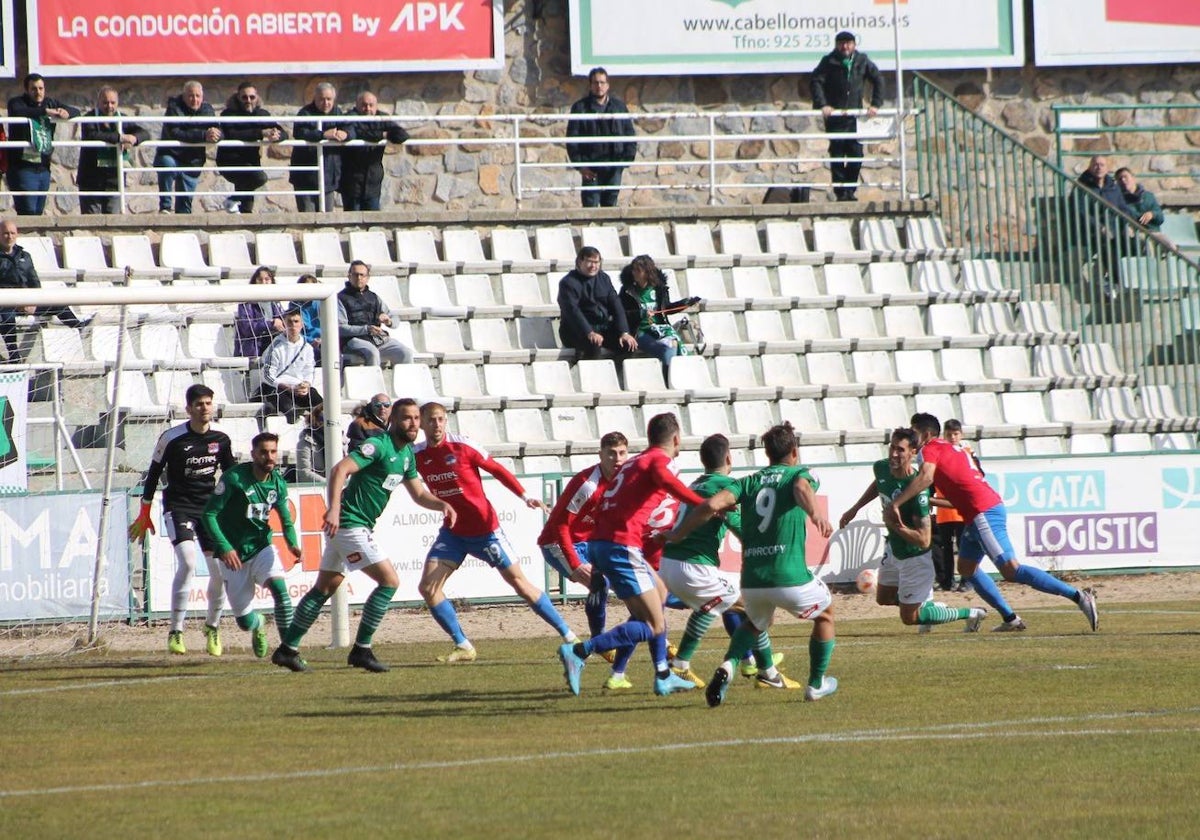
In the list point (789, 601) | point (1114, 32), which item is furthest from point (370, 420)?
point (1114, 32)

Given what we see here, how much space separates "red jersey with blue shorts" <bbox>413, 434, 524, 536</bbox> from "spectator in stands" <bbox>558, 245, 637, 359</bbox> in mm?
7299

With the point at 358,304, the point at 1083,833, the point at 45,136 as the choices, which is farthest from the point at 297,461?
the point at 1083,833

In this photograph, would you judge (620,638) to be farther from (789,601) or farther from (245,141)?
(245,141)

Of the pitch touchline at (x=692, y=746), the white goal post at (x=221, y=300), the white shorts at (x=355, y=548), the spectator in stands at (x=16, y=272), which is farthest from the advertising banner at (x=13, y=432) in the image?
the pitch touchline at (x=692, y=746)

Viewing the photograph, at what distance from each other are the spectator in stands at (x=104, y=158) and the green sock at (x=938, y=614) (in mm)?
11148

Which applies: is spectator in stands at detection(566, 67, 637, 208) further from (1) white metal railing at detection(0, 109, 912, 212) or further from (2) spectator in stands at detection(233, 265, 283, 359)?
(2) spectator in stands at detection(233, 265, 283, 359)

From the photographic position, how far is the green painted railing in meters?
21.7

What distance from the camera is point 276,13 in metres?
24.3

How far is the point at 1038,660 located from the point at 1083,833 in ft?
19.5

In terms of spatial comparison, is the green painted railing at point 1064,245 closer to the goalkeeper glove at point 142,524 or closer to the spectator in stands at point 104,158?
the spectator in stands at point 104,158

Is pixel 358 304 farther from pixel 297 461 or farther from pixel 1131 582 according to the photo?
pixel 1131 582

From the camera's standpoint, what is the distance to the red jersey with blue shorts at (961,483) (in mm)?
15383

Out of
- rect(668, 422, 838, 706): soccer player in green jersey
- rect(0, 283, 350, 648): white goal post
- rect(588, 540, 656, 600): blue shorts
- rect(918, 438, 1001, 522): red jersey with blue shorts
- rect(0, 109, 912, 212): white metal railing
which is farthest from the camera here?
rect(0, 109, 912, 212): white metal railing

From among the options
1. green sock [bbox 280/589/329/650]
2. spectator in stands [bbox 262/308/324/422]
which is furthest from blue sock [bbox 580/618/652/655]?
spectator in stands [bbox 262/308/324/422]
